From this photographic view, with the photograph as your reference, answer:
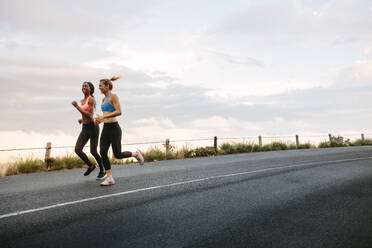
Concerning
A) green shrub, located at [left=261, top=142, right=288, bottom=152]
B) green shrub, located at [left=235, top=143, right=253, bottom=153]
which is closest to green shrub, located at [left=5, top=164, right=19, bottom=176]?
green shrub, located at [left=235, top=143, right=253, bottom=153]

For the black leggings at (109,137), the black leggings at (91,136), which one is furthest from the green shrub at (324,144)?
the black leggings at (109,137)

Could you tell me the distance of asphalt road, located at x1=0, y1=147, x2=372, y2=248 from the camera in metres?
4.18

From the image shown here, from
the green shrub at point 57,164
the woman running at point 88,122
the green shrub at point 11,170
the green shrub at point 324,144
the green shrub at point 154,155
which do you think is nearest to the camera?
the woman running at point 88,122

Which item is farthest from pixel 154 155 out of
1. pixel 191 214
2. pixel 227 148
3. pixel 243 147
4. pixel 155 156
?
pixel 191 214

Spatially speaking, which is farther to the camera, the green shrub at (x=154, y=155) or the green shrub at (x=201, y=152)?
the green shrub at (x=201, y=152)

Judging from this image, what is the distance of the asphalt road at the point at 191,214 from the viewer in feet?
13.7

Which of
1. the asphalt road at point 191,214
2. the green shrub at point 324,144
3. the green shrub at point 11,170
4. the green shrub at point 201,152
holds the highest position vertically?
the green shrub at point 324,144

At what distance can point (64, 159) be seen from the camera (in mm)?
13953

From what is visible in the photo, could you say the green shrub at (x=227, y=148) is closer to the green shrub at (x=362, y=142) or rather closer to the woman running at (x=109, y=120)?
the woman running at (x=109, y=120)

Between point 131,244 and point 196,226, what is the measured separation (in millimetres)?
1016

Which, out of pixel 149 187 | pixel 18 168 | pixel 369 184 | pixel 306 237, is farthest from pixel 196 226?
pixel 18 168

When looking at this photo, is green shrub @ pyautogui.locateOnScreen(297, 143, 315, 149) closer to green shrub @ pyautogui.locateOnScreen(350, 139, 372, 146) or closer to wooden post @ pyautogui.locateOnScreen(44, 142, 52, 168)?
green shrub @ pyautogui.locateOnScreen(350, 139, 372, 146)

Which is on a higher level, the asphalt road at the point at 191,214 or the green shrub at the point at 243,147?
the green shrub at the point at 243,147

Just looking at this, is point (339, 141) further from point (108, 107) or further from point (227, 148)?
point (108, 107)
